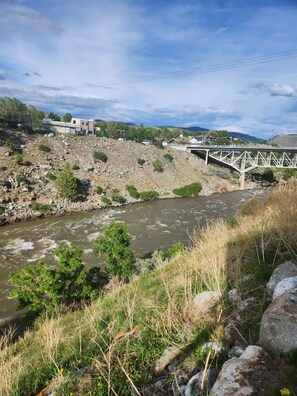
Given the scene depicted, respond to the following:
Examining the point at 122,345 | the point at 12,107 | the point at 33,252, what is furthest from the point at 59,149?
the point at 122,345

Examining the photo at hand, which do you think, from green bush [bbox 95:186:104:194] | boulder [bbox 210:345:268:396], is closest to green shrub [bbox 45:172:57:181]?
green bush [bbox 95:186:104:194]

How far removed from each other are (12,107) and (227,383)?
2357 inches

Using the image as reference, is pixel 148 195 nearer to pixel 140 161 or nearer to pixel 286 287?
pixel 140 161

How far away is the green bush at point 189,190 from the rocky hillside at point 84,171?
105 cm

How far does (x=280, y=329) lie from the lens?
2.64 meters

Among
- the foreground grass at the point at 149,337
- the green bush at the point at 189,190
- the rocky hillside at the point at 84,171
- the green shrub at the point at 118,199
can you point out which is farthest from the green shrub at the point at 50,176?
the foreground grass at the point at 149,337

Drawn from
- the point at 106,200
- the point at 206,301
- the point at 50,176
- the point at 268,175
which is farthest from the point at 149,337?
the point at 268,175

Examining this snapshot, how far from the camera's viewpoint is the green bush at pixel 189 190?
133 feet

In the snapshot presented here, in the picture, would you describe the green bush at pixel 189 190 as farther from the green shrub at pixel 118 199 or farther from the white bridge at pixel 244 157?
the white bridge at pixel 244 157

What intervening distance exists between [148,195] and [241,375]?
34.8m

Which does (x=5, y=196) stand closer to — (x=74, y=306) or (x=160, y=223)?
(x=160, y=223)

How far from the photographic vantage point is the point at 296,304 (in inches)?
110

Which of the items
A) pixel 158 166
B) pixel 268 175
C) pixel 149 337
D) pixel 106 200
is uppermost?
pixel 158 166

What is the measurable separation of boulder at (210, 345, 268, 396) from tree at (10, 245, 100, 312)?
8.46 metres
